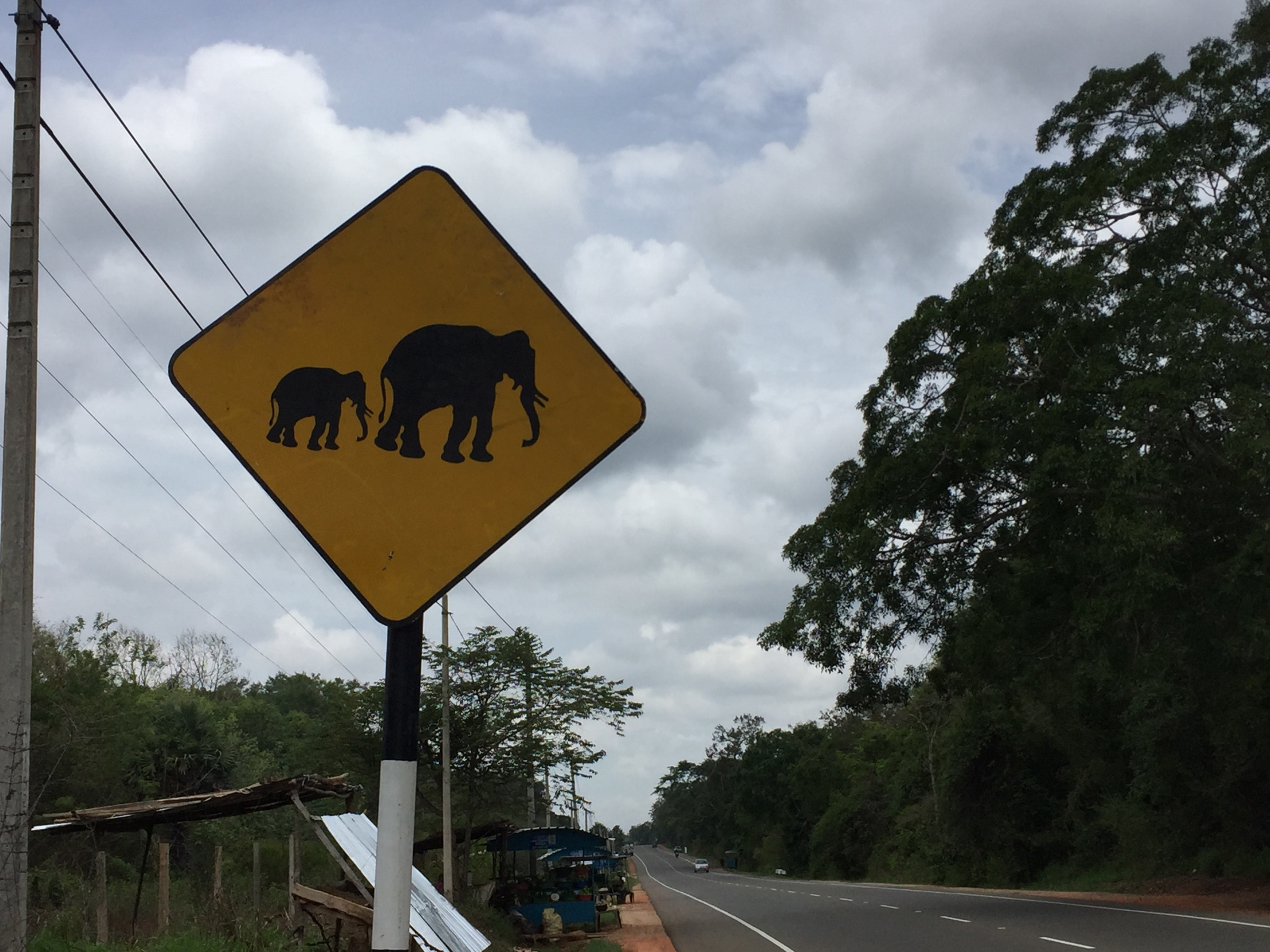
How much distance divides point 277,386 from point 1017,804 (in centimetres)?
4324

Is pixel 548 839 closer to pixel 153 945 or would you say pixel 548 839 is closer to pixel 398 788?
pixel 153 945

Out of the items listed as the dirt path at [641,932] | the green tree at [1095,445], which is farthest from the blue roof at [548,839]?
the green tree at [1095,445]

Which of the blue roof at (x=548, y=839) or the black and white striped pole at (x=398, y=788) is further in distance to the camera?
the blue roof at (x=548, y=839)

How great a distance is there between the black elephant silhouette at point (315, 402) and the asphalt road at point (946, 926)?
1433 cm

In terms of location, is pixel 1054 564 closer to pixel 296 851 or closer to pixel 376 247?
pixel 296 851

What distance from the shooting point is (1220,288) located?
66.9ft

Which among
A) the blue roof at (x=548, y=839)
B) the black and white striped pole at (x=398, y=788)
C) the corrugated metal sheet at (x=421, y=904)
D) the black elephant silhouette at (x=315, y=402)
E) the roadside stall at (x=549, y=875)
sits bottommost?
the roadside stall at (x=549, y=875)

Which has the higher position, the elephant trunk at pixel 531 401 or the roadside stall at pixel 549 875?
the elephant trunk at pixel 531 401

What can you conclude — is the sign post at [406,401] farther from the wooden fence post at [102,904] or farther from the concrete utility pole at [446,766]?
the concrete utility pole at [446,766]

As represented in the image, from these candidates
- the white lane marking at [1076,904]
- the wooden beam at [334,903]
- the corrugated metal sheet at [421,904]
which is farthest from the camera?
the white lane marking at [1076,904]

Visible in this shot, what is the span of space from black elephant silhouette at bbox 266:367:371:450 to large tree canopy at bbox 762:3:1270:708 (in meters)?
16.8

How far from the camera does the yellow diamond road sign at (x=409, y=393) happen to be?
188 cm

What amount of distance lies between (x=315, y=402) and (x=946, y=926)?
19.9 metres

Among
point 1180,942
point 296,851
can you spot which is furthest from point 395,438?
point 1180,942
